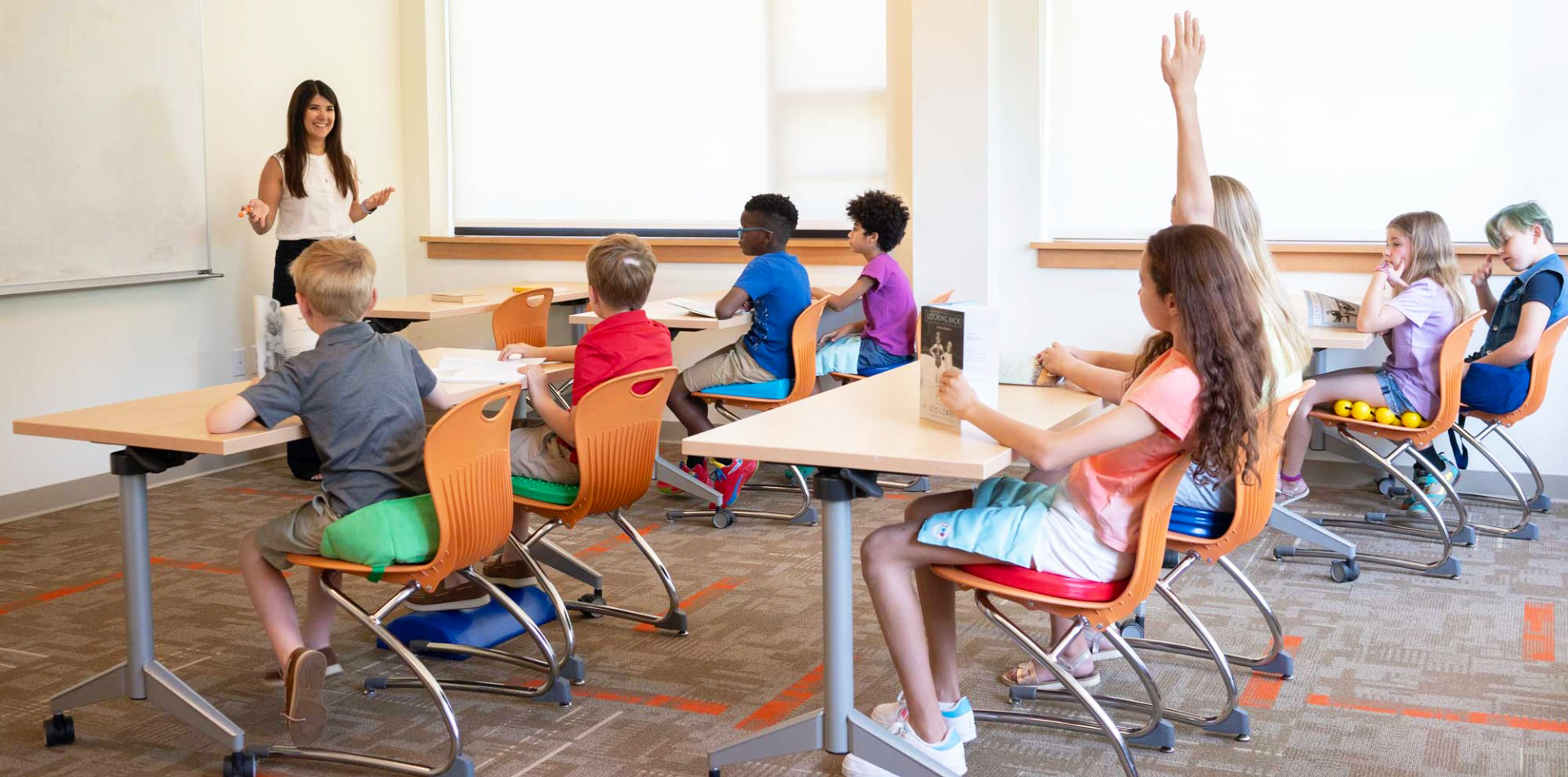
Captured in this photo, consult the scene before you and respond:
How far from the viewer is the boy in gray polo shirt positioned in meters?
2.71

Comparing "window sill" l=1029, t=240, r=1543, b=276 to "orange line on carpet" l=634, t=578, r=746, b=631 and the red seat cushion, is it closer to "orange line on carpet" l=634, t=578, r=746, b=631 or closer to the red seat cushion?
"orange line on carpet" l=634, t=578, r=746, b=631

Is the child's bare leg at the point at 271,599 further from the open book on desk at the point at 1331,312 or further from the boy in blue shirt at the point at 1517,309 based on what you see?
the boy in blue shirt at the point at 1517,309

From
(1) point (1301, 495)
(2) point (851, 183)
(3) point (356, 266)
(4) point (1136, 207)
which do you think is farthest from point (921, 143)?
(3) point (356, 266)

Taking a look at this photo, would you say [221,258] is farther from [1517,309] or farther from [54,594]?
[1517,309]

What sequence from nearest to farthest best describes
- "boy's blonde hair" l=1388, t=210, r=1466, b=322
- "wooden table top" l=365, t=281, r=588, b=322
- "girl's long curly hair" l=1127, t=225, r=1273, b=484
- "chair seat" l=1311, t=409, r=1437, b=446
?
"girl's long curly hair" l=1127, t=225, r=1273, b=484, "chair seat" l=1311, t=409, r=1437, b=446, "boy's blonde hair" l=1388, t=210, r=1466, b=322, "wooden table top" l=365, t=281, r=588, b=322

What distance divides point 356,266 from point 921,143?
3.23 m

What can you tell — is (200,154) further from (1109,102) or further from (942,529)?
(942,529)

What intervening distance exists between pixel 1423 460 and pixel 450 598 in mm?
2981

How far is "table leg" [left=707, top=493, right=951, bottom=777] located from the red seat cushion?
0.98 ft

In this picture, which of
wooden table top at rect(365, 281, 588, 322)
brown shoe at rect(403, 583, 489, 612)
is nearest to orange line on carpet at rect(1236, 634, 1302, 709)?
brown shoe at rect(403, 583, 489, 612)

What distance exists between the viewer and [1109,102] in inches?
219

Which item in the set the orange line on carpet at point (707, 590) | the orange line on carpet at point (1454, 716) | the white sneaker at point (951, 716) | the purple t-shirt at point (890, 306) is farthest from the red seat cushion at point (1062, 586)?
the purple t-shirt at point (890, 306)

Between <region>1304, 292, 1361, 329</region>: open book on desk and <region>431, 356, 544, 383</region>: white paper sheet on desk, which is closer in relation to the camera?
<region>431, 356, 544, 383</region>: white paper sheet on desk

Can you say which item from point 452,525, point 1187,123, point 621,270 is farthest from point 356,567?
point 1187,123
